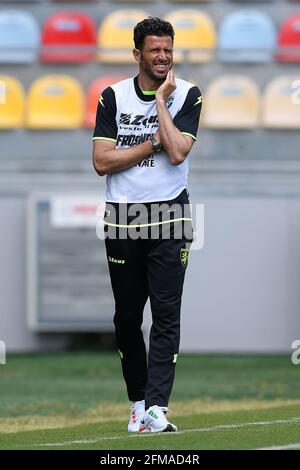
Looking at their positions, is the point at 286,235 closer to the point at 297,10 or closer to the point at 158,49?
the point at 297,10

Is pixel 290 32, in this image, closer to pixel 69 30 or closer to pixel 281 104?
pixel 281 104

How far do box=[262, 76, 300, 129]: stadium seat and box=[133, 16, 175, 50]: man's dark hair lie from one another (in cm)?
540

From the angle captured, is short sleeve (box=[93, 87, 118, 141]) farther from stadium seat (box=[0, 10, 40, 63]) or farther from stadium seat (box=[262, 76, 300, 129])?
stadium seat (box=[0, 10, 40, 63])

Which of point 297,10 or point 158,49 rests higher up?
point 297,10

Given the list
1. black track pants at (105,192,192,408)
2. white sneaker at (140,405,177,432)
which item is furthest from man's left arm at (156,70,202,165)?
white sneaker at (140,405,177,432)

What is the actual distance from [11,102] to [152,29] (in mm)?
6025

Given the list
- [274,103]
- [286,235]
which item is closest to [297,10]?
[274,103]

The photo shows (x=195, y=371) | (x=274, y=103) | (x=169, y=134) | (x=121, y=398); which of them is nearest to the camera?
(x=169, y=134)

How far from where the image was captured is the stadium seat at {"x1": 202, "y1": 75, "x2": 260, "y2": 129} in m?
11.1

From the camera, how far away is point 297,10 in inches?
501

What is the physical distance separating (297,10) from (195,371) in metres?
4.38

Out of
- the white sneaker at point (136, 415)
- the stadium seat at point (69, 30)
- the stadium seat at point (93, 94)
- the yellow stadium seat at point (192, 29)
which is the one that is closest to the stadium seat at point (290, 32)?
the yellow stadium seat at point (192, 29)

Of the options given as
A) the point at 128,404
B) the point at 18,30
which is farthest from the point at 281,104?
the point at 128,404

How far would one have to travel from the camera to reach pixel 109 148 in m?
5.68
